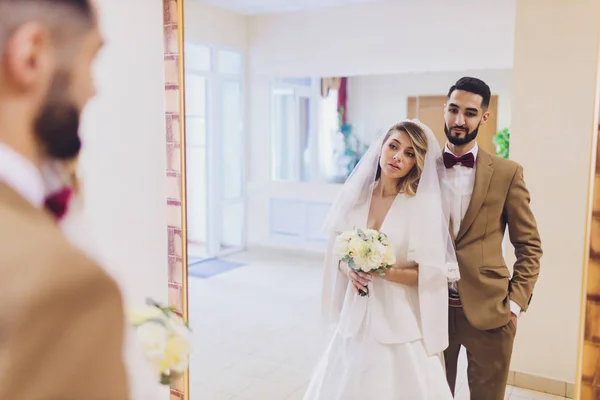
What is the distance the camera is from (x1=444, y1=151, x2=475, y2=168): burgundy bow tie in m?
2.39

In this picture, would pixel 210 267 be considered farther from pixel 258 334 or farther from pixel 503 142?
pixel 503 142

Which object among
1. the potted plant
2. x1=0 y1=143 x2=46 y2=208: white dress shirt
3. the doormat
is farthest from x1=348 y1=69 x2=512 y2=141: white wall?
x1=0 y1=143 x2=46 y2=208: white dress shirt

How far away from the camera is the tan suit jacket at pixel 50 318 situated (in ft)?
3.34

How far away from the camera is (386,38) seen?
625 cm

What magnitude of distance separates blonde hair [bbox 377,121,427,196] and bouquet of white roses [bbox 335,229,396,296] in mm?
240

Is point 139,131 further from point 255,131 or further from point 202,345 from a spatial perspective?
point 255,131

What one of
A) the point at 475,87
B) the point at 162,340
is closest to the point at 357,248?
the point at 475,87

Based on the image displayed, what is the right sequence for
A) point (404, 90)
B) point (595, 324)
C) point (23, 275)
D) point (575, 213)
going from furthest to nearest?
point (404, 90), point (575, 213), point (595, 324), point (23, 275)

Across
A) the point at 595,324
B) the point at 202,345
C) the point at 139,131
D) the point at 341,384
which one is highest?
the point at 139,131

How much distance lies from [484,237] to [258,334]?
2.30 meters

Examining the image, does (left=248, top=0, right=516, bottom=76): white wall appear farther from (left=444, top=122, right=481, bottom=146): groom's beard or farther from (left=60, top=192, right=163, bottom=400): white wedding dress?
(left=60, top=192, right=163, bottom=400): white wedding dress

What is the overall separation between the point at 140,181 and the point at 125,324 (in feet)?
2.68

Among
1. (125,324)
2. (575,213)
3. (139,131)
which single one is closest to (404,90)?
(575,213)

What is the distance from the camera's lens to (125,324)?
1.22 metres
